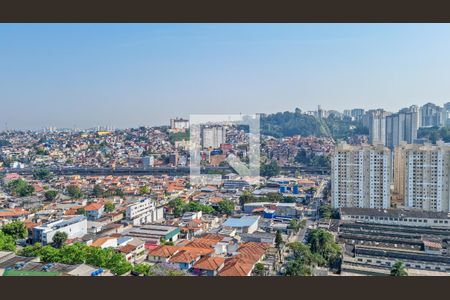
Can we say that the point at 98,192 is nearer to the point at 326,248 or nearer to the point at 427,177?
the point at 326,248

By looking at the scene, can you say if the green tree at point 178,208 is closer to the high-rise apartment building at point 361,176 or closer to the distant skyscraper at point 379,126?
the high-rise apartment building at point 361,176

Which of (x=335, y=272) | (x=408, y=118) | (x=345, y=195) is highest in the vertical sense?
(x=408, y=118)

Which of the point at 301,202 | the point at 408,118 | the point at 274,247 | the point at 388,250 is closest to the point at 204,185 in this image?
the point at 301,202

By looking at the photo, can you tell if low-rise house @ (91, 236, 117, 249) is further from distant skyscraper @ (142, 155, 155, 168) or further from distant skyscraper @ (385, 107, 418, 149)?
distant skyscraper @ (385, 107, 418, 149)

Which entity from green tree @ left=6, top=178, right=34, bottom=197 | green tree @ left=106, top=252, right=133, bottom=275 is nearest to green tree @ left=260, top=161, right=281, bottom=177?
green tree @ left=6, top=178, right=34, bottom=197

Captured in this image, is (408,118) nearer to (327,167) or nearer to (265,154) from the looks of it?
(327,167)

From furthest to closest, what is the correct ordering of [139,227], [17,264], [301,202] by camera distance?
[301,202] → [139,227] → [17,264]
